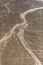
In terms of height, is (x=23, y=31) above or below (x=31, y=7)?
below

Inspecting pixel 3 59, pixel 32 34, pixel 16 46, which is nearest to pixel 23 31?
A: pixel 32 34

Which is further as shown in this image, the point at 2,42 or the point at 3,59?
the point at 2,42

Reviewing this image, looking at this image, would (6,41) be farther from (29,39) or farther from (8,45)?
(29,39)

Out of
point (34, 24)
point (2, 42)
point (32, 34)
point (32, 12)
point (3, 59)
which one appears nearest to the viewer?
point (3, 59)

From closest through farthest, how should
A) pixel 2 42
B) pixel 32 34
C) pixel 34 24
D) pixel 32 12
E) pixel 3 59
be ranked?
pixel 3 59, pixel 2 42, pixel 32 34, pixel 34 24, pixel 32 12

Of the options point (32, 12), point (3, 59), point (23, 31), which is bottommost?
point (3, 59)

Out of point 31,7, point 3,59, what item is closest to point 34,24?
point 31,7
